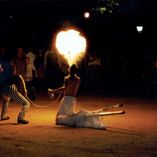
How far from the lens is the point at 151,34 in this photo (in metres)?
30.3

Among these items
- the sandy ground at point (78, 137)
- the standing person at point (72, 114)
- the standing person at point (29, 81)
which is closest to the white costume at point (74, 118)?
the standing person at point (72, 114)

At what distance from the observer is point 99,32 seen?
28781 mm

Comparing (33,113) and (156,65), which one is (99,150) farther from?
(156,65)

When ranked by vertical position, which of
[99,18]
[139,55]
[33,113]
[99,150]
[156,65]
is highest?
[99,18]

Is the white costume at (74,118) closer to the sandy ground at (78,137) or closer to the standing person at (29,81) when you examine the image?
the sandy ground at (78,137)

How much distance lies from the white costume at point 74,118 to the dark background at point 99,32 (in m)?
11.7

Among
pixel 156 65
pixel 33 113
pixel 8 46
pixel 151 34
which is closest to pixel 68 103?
pixel 33 113

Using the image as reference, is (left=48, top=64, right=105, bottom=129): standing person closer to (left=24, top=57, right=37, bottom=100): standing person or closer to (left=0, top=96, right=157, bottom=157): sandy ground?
(left=0, top=96, right=157, bottom=157): sandy ground

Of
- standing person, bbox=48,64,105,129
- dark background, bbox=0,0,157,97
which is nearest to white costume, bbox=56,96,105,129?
standing person, bbox=48,64,105,129

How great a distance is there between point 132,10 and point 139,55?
3.85 meters

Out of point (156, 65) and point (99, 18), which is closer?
point (156, 65)

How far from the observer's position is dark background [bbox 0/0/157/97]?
86.6 ft

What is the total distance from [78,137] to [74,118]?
1.38 metres

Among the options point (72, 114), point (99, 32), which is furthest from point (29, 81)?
point (99, 32)
